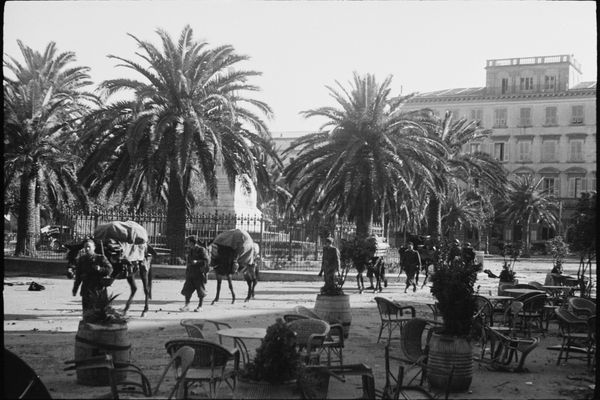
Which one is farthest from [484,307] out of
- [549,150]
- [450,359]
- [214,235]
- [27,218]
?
[549,150]

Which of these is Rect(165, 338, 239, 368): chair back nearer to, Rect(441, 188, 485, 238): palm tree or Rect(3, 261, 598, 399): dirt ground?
Rect(3, 261, 598, 399): dirt ground

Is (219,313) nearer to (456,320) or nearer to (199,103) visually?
(456,320)

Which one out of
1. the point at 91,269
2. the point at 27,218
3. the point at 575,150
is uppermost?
the point at 575,150

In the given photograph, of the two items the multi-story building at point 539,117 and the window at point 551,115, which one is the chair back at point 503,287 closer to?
the multi-story building at point 539,117

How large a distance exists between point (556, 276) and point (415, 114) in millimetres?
10144

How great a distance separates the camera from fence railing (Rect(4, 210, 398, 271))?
26953 millimetres

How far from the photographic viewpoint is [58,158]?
91.7ft

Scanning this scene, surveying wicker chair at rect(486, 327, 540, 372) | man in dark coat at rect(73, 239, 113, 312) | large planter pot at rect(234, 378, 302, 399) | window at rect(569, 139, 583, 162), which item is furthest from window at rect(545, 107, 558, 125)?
large planter pot at rect(234, 378, 302, 399)

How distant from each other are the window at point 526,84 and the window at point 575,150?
23.3ft

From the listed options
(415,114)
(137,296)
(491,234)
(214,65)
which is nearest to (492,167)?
(415,114)

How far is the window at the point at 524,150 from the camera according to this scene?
7844cm

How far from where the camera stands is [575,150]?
7625 centimetres

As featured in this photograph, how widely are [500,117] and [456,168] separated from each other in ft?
153

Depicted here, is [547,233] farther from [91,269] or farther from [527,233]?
[91,269]
